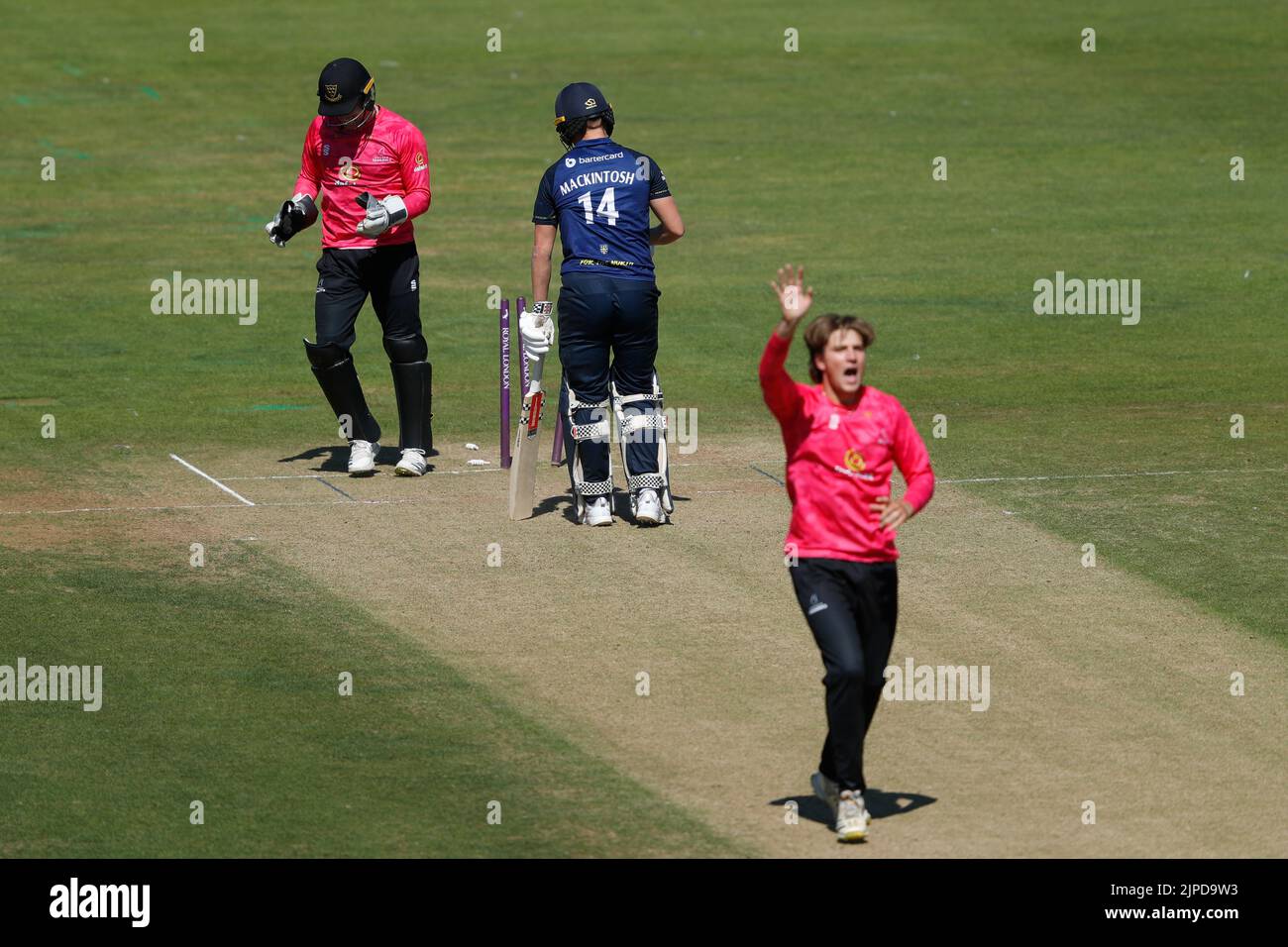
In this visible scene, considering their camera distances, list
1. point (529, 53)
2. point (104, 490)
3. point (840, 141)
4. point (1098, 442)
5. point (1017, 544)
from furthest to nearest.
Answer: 1. point (529, 53)
2. point (840, 141)
3. point (1098, 442)
4. point (104, 490)
5. point (1017, 544)

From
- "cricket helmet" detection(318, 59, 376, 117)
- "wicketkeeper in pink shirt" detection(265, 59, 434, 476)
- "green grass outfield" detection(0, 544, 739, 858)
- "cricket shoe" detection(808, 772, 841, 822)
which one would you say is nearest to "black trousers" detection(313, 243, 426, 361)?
"wicketkeeper in pink shirt" detection(265, 59, 434, 476)

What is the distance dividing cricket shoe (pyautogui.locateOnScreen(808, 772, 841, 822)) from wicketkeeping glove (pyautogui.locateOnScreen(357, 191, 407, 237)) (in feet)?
21.8

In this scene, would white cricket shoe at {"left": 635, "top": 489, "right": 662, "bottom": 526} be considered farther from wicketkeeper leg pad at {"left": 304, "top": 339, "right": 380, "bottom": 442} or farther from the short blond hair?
the short blond hair

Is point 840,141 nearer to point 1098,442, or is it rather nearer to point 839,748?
point 1098,442

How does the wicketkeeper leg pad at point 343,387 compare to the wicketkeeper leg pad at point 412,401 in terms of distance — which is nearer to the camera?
the wicketkeeper leg pad at point 343,387

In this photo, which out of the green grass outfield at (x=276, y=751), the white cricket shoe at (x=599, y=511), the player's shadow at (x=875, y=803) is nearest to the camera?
the green grass outfield at (x=276, y=751)

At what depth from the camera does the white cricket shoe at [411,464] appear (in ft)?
47.9

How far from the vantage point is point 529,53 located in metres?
33.7

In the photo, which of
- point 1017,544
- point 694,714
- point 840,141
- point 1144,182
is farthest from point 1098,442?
point 840,141

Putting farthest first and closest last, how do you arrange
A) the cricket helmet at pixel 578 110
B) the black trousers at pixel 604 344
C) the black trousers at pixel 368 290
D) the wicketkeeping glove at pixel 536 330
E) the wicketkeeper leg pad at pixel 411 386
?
the wicketkeeper leg pad at pixel 411 386 → the black trousers at pixel 368 290 → the wicketkeeping glove at pixel 536 330 → the cricket helmet at pixel 578 110 → the black trousers at pixel 604 344

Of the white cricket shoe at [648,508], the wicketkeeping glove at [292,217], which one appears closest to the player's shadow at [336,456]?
the wicketkeeping glove at [292,217]

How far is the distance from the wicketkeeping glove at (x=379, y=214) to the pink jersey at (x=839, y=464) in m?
6.18

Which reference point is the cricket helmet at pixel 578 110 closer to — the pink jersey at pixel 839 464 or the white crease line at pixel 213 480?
the white crease line at pixel 213 480

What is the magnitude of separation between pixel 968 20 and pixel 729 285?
50.4 feet
